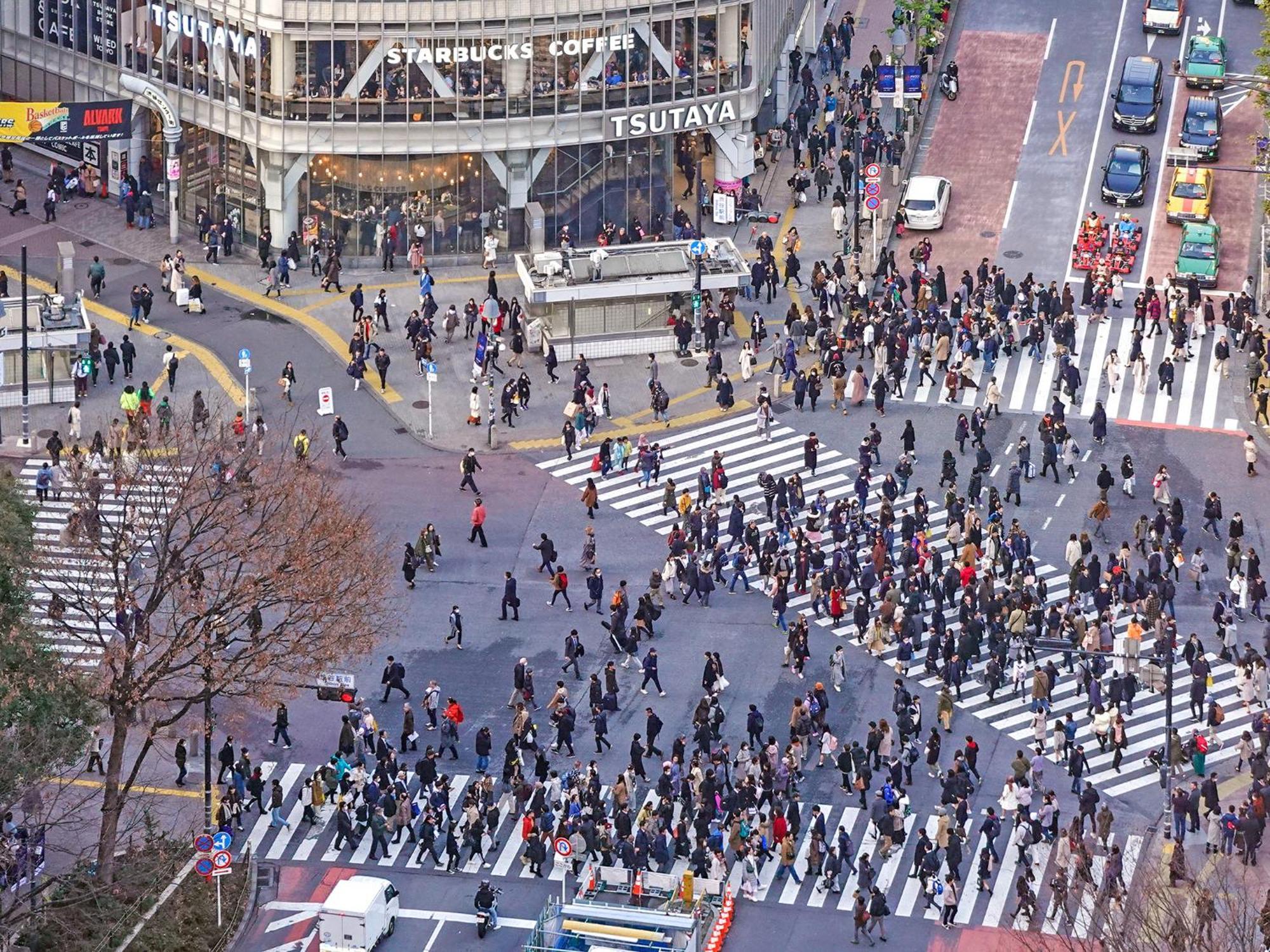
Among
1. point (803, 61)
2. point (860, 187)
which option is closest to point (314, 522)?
point (860, 187)

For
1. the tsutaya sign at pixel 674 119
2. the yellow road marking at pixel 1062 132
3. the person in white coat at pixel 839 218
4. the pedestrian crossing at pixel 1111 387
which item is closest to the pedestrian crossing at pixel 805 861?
the pedestrian crossing at pixel 1111 387

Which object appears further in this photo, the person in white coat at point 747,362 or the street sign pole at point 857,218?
the street sign pole at point 857,218

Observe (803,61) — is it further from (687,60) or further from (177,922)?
(177,922)

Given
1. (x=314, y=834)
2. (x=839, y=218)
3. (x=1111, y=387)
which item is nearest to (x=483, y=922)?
(x=314, y=834)

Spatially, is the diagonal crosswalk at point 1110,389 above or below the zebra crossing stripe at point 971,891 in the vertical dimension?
above

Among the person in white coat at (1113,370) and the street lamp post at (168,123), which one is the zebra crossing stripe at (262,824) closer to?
the person in white coat at (1113,370)

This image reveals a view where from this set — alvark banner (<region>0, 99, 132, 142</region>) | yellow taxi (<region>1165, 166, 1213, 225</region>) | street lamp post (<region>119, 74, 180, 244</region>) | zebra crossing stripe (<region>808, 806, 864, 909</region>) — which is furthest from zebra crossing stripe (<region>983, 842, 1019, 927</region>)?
alvark banner (<region>0, 99, 132, 142</region>)
